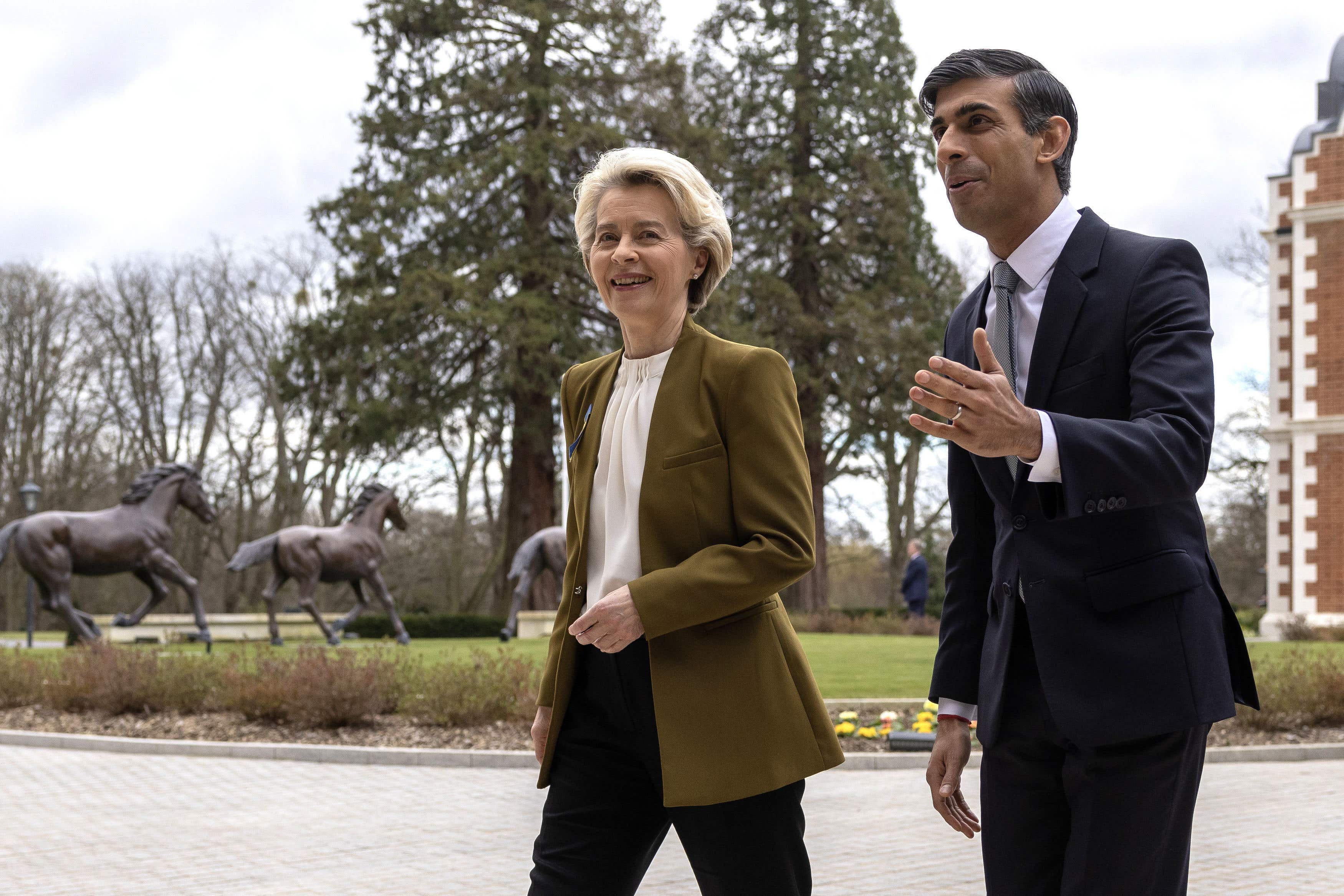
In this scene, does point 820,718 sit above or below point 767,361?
below

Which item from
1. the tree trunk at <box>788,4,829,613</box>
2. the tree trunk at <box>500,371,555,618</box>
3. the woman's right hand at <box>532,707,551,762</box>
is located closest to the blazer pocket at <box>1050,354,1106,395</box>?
the woman's right hand at <box>532,707,551,762</box>

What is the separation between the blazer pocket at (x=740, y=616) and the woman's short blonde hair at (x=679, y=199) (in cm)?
69

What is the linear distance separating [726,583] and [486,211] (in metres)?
29.8

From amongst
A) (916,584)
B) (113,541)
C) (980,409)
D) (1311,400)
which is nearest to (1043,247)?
(980,409)

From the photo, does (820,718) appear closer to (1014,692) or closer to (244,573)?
(1014,692)

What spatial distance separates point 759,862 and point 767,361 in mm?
1023

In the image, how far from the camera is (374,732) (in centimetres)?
1207

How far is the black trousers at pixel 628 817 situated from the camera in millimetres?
2768

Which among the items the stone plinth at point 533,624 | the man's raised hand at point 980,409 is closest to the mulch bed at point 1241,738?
the man's raised hand at point 980,409

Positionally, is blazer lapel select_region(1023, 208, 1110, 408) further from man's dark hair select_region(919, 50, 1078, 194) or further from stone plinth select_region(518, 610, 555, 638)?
stone plinth select_region(518, 610, 555, 638)

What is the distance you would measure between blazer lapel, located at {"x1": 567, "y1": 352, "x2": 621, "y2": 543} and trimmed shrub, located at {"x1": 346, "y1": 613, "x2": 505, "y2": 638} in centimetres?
2811

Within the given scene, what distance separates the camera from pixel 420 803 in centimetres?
882

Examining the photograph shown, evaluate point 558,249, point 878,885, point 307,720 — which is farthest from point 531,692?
point 558,249

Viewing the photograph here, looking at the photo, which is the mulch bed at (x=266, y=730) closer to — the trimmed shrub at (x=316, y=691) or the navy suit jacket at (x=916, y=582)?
the trimmed shrub at (x=316, y=691)
